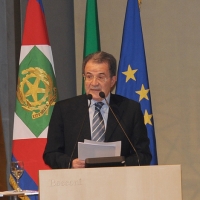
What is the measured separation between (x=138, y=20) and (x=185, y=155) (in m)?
1.59

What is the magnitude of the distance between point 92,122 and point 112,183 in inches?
40.8

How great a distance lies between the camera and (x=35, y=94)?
436 centimetres

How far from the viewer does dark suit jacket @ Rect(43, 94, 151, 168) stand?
3.12 meters

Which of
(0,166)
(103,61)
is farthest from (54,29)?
(103,61)

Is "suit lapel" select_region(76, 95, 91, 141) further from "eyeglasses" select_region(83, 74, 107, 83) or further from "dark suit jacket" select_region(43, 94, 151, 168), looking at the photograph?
"eyeglasses" select_region(83, 74, 107, 83)

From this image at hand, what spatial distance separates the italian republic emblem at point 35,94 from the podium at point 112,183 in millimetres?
2227

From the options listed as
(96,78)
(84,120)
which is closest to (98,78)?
(96,78)

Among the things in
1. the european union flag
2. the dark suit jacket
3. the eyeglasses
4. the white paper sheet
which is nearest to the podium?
the white paper sheet

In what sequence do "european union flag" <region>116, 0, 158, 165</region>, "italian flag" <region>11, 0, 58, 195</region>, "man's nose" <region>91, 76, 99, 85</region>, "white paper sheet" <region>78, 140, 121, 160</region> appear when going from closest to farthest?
"white paper sheet" <region>78, 140, 121, 160</region> → "man's nose" <region>91, 76, 99, 85</region> → "italian flag" <region>11, 0, 58, 195</region> → "european union flag" <region>116, 0, 158, 165</region>

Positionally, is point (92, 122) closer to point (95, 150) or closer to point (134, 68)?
point (95, 150)

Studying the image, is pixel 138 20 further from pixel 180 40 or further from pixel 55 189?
pixel 55 189

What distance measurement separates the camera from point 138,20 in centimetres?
464

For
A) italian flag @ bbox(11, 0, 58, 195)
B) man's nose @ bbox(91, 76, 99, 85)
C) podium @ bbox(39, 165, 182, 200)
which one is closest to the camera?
podium @ bbox(39, 165, 182, 200)

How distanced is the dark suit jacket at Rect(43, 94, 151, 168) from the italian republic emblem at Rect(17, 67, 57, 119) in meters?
1.09
